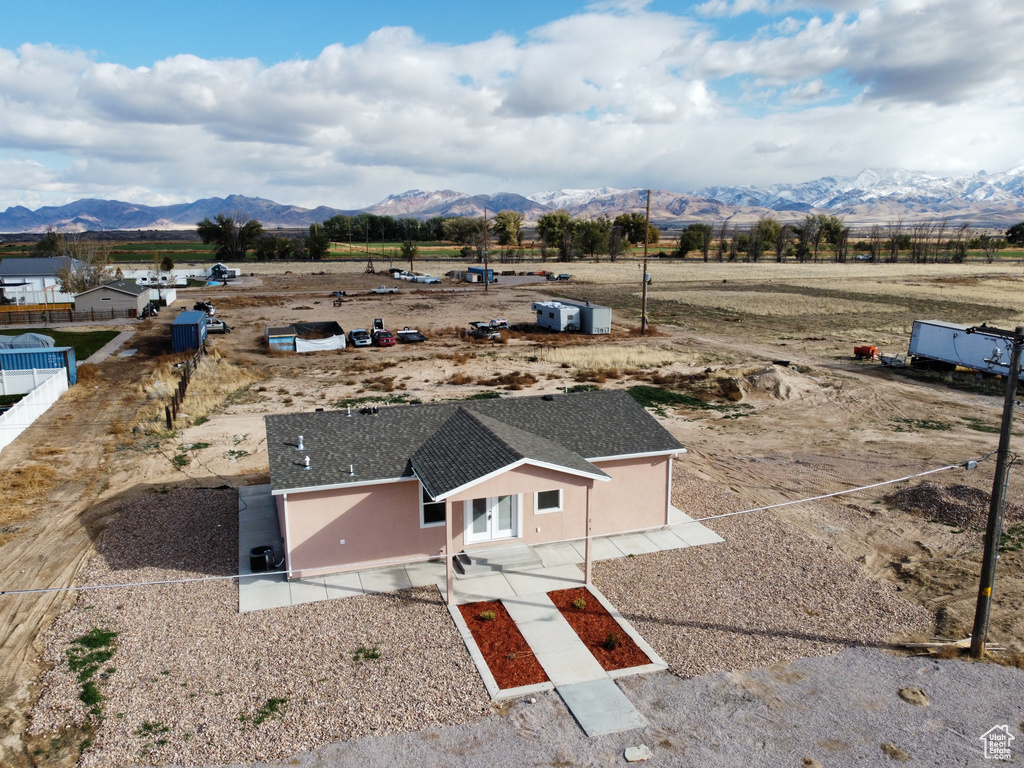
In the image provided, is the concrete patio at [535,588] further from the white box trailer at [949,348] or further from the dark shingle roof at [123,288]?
the dark shingle roof at [123,288]

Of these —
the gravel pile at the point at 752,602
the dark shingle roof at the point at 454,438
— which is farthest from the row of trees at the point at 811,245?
the gravel pile at the point at 752,602

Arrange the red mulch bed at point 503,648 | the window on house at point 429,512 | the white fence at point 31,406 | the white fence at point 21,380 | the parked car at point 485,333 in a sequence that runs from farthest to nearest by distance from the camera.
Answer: the parked car at point 485,333, the white fence at point 21,380, the white fence at point 31,406, the window on house at point 429,512, the red mulch bed at point 503,648

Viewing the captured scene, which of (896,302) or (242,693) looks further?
(896,302)

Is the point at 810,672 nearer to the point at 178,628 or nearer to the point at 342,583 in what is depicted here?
the point at 342,583

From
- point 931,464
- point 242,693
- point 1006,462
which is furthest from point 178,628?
point 931,464

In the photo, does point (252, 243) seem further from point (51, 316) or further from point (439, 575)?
point (439, 575)
